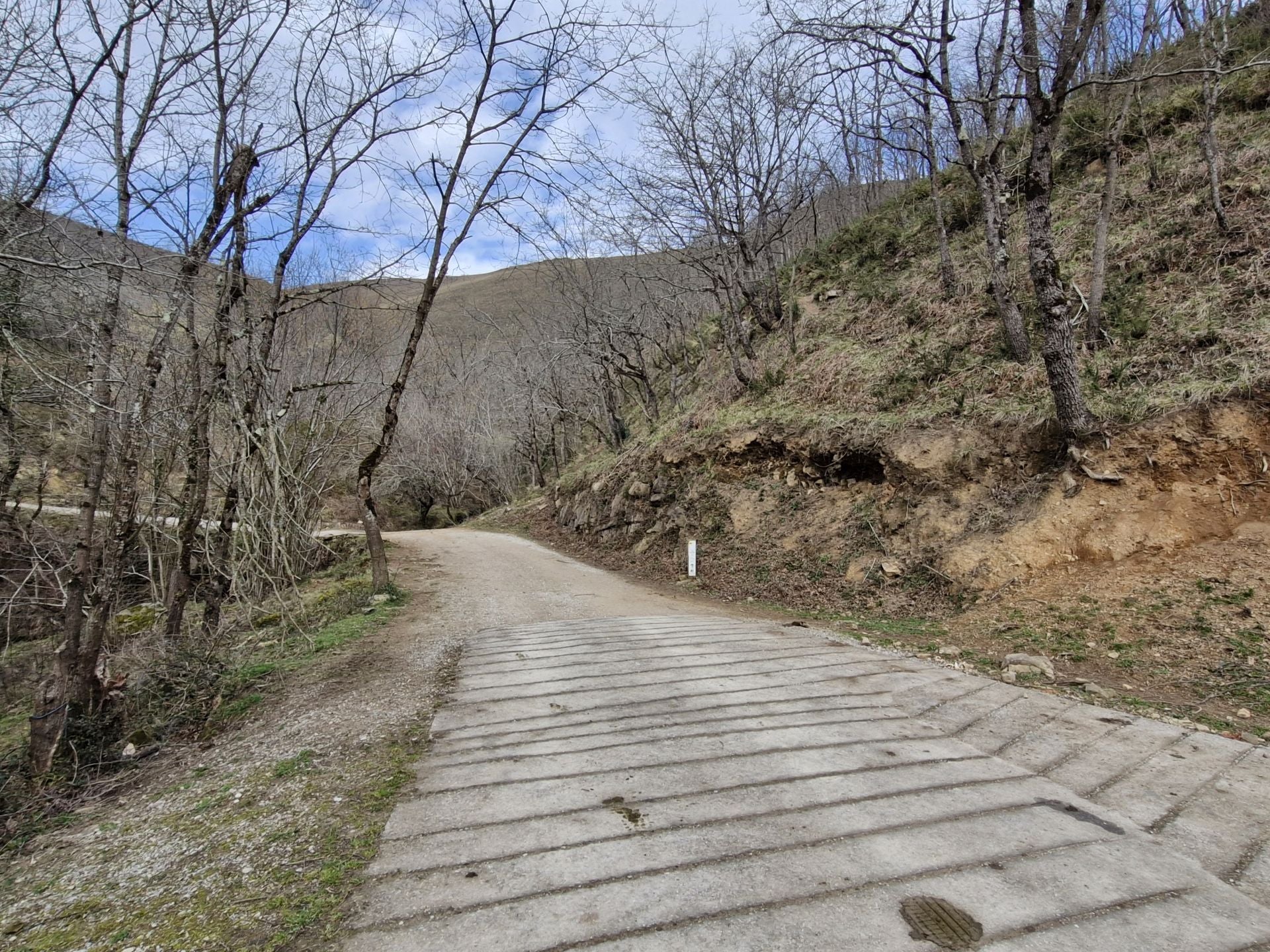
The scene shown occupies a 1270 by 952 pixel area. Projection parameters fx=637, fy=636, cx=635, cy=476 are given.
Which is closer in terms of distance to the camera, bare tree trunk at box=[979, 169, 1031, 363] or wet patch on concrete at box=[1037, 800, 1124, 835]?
wet patch on concrete at box=[1037, 800, 1124, 835]

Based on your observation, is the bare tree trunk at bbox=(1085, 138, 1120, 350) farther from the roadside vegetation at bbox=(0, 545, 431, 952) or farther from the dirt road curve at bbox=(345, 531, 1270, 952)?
the roadside vegetation at bbox=(0, 545, 431, 952)

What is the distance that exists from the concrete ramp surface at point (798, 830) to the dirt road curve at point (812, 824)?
0.01 m

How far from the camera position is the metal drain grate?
212cm

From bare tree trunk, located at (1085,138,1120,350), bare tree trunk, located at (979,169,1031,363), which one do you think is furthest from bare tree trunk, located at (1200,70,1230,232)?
bare tree trunk, located at (979,169,1031,363)

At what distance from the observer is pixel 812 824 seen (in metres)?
2.87

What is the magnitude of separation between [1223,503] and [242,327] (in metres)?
10.3

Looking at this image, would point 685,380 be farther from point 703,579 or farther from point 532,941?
point 532,941

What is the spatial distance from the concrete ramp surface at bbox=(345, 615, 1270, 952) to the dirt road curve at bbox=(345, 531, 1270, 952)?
0.01 meters

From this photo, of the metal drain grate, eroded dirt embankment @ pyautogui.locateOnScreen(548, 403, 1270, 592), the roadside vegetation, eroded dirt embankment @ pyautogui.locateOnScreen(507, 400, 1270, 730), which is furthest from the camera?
eroded dirt embankment @ pyautogui.locateOnScreen(548, 403, 1270, 592)

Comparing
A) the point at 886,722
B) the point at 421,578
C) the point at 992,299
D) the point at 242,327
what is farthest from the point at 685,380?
the point at 886,722

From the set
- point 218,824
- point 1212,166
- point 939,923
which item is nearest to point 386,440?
point 218,824

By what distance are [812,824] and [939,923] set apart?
708mm

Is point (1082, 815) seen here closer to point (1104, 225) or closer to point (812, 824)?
point (812, 824)

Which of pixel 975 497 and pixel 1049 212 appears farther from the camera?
pixel 975 497
